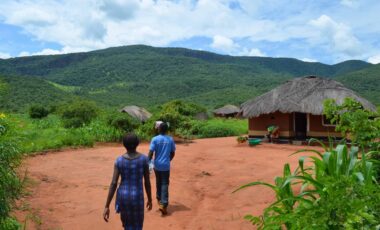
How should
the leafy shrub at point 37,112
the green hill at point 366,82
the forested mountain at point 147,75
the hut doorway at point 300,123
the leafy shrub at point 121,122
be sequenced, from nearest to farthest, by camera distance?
the hut doorway at point 300,123, the leafy shrub at point 121,122, the leafy shrub at point 37,112, the green hill at point 366,82, the forested mountain at point 147,75

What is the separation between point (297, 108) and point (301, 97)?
90 centimetres

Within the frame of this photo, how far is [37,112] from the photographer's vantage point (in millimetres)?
35062

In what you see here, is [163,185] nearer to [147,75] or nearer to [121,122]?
[121,122]

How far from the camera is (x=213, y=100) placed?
73312mm

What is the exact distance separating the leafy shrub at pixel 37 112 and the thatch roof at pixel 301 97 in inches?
864

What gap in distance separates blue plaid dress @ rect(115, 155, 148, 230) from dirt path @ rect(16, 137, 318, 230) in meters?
1.62

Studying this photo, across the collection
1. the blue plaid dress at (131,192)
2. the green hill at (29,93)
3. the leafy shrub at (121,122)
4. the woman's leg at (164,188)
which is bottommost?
the woman's leg at (164,188)

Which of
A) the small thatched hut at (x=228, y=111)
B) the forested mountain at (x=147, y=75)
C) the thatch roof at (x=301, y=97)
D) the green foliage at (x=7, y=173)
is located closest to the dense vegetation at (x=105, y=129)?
the thatch roof at (x=301, y=97)

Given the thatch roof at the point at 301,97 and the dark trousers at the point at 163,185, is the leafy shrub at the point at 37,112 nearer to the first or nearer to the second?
the thatch roof at the point at 301,97

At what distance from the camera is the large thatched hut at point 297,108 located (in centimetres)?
1761

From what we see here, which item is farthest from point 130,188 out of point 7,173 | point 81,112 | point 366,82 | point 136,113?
point 366,82

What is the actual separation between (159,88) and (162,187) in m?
85.4

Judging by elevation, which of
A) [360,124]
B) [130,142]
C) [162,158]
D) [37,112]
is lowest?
[162,158]

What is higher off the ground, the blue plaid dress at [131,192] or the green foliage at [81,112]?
the green foliage at [81,112]
